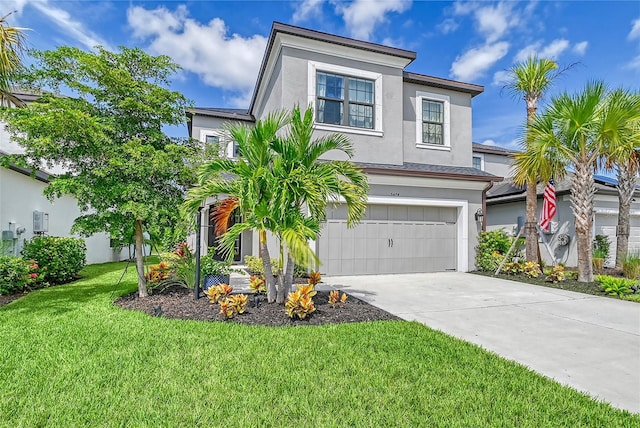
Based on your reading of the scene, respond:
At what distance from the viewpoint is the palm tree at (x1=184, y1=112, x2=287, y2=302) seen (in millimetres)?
5469

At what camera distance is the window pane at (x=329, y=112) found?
11.0 metres

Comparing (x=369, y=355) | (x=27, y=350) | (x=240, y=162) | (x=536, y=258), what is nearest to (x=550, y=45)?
(x=536, y=258)

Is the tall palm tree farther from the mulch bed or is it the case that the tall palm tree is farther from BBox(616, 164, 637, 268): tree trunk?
the mulch bed

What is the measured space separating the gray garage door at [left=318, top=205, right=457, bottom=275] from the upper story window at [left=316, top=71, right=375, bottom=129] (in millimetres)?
3101

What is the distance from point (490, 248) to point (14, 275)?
12992 mm

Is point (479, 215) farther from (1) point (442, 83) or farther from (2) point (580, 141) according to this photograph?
(1) point (442, 83)

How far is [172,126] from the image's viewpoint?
23.1 feet

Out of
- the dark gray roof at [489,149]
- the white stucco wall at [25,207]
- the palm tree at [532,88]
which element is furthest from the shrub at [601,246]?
the white stucco wall at [25,207]

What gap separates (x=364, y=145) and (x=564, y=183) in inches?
314

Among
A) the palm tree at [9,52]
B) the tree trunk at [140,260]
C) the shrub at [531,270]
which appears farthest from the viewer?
the shrub at [531,270]

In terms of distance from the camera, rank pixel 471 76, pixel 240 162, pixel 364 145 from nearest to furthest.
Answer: pixel 240 162
pixel 364 145
pixel 471 76

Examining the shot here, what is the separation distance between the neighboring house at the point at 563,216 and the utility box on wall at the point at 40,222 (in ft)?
50.6

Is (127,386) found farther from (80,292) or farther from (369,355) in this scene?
(80,292)

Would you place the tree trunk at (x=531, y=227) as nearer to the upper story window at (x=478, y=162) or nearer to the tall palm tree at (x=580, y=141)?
the tall palm tree at (x=580, y=141)
